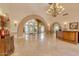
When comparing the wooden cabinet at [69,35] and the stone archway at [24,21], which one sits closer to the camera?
the stone archway at [24,21]

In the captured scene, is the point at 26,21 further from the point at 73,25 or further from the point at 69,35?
the point at 69,35

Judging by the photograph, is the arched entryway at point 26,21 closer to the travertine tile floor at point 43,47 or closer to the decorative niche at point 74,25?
the travertine tile floor at point 43,47

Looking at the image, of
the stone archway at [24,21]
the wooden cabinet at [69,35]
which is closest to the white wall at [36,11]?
the stone archway at [24,21]

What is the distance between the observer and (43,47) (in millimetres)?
4996

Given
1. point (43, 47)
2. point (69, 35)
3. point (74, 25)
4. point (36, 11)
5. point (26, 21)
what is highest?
point (36, 11)

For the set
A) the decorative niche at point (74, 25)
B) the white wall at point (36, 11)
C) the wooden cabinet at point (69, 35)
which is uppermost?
the white wall at point (36, 11)

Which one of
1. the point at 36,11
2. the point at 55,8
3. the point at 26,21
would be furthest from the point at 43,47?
the point at 55,8

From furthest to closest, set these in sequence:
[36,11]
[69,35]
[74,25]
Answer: [69,35] < [36,11] < [74,25]

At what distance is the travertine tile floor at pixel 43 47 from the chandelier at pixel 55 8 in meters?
0.53

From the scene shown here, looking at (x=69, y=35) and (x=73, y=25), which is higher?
(x=73, y=25)

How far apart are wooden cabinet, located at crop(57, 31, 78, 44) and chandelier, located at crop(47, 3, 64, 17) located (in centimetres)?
49

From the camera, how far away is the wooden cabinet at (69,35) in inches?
202

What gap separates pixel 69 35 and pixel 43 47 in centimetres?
88

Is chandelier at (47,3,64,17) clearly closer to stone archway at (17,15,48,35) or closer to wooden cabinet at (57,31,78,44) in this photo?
stone archway at (17,15,48,35)
